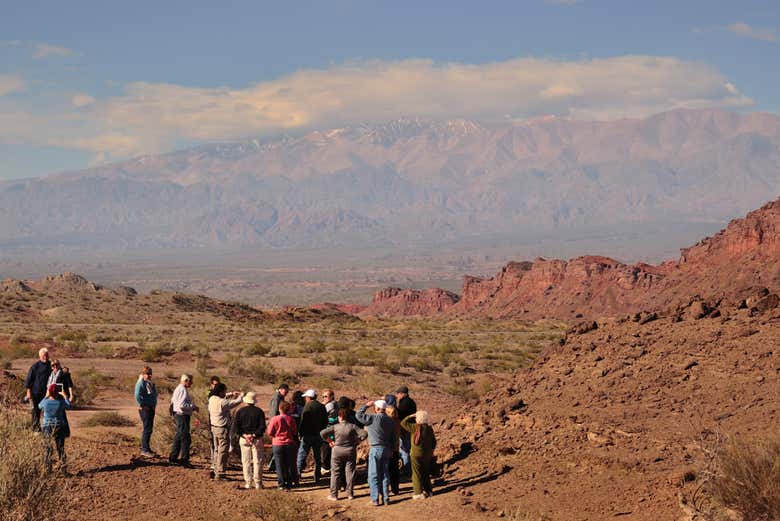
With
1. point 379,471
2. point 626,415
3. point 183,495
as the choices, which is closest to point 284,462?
point 183,495

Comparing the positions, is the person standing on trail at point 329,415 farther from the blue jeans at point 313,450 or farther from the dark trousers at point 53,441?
the dark trousers at point 53,441

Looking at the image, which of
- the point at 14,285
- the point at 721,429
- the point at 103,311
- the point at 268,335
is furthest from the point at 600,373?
the point at 14,285

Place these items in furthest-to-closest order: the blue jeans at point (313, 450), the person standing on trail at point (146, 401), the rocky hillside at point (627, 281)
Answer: the rocky hillside at point (627, 281)
the person standing on trail at point (146, 401)
the blue jeans at point (313, 450)

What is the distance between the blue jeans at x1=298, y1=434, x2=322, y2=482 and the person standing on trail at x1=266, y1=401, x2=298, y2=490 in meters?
0.66

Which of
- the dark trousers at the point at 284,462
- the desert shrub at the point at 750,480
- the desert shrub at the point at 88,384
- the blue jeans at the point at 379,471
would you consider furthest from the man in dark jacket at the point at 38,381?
A: the desert shrub at the point at 750,480

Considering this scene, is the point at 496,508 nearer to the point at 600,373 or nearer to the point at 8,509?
the point at 600,373

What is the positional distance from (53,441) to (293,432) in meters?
3.62

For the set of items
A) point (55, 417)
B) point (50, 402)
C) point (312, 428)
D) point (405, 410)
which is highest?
point (50, 402)

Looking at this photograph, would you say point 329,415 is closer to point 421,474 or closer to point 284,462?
point 284,462

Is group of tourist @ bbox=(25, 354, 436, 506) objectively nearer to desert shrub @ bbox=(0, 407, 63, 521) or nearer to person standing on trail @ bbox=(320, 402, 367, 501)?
person standing on trail @ bbox=(320, 402, 367, 501)

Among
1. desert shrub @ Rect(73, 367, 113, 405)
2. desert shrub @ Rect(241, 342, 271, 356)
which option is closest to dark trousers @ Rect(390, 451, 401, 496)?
desert shrub @ Rect(73, 367, 113, 405)

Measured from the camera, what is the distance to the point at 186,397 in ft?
45.8

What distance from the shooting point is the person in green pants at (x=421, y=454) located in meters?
12.5

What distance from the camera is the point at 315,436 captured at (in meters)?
14.1
